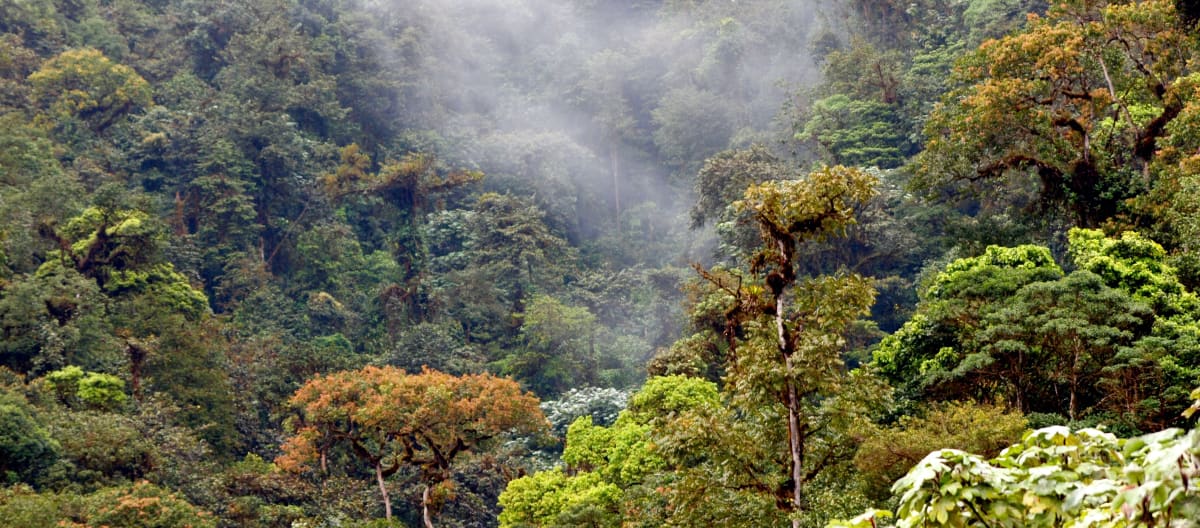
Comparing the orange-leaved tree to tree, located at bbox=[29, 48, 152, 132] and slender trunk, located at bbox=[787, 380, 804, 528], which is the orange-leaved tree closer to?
slender trunk, located at bbox=[787, 380, 804, 528]

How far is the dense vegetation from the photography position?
30.2 feet

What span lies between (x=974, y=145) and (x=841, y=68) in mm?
13554

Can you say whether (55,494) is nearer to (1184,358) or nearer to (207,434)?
(207,434)

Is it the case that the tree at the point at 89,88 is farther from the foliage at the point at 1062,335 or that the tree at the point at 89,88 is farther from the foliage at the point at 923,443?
the foliage at the point at 923,443

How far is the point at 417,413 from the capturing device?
58.3 feet

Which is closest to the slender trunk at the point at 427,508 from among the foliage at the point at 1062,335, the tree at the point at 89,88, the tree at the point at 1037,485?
the foliage at the point at 1062,335

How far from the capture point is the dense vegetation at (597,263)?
30.2 ft

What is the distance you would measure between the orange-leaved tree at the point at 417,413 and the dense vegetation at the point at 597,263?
0.08m

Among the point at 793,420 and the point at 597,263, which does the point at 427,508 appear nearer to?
the point at 793,420

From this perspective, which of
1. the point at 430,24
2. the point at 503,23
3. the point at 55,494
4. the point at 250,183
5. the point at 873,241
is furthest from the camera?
the point at 503,23

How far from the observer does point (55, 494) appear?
16.0 metres

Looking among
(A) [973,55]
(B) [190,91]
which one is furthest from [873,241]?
(B) [190,91]

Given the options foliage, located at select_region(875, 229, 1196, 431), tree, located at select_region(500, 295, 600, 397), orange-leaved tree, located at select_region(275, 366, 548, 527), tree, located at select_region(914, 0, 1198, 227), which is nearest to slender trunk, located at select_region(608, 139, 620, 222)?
tree, located at select_region(500, 295, 600, 397)

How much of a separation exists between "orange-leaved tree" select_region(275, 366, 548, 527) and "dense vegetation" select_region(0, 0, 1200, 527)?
83 mm
